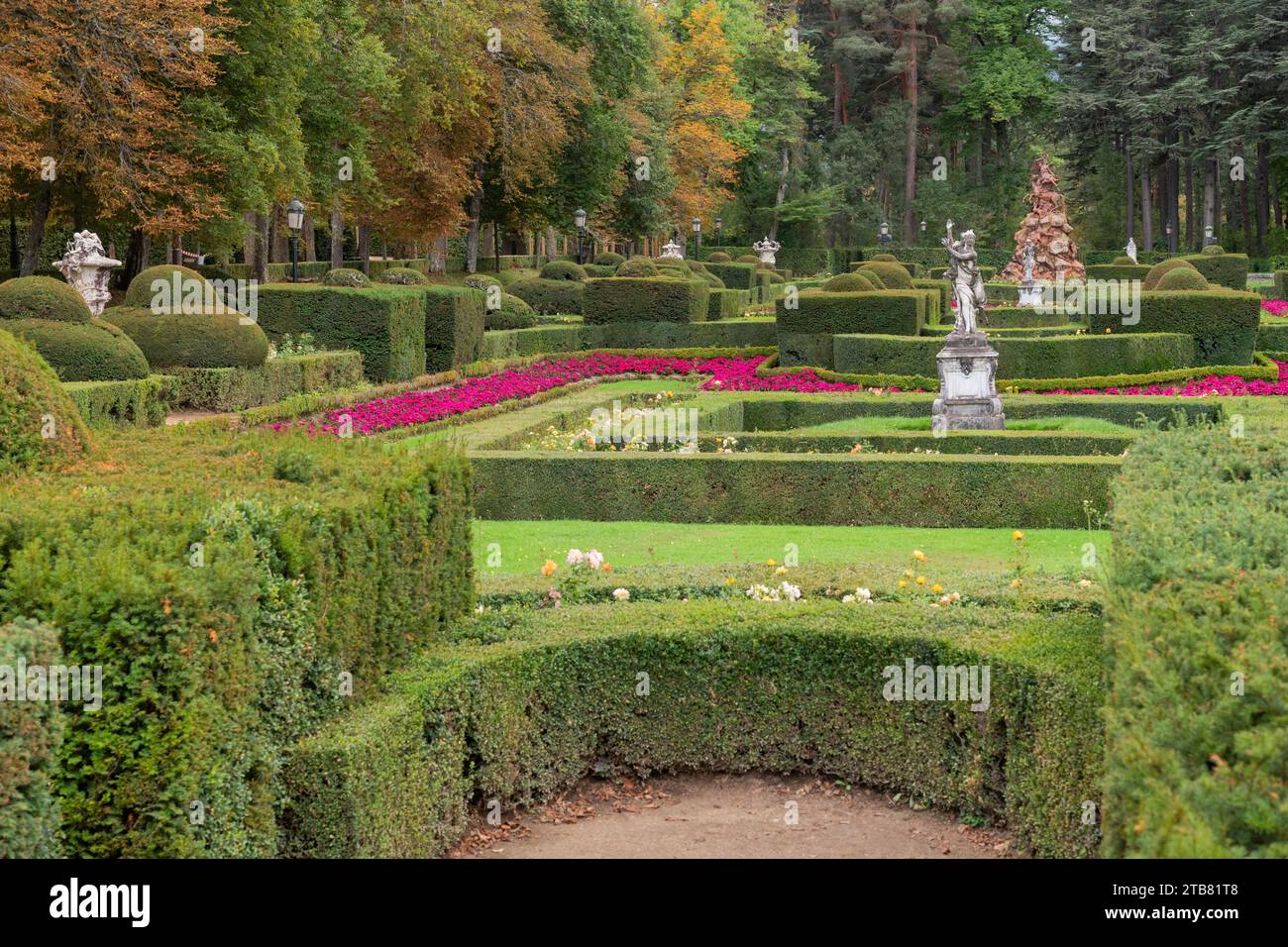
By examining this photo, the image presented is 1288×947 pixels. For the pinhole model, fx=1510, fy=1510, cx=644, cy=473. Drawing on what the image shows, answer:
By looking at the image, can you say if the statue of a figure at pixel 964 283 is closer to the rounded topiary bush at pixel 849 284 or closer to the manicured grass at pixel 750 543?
the manicured grass at pixel 750 543

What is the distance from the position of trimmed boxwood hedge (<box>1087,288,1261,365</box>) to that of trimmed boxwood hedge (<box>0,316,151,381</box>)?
16.8 m

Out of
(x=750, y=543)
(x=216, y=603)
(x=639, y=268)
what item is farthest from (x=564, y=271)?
(x=216, y=603)

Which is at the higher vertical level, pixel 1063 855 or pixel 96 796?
pixel 96 796

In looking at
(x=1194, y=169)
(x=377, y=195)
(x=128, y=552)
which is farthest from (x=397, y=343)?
(x=1194, y=169)

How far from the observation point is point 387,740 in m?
5.70

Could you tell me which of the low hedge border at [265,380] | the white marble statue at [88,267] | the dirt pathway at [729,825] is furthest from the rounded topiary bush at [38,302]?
the dirt pathway at [729,825]

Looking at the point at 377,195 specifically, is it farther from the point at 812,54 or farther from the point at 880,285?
the point at 812,54

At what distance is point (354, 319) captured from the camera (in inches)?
941

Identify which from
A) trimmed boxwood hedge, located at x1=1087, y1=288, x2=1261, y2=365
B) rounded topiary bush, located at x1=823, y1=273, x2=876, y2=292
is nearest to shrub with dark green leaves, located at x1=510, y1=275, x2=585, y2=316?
rounded topiary bush, located at x1=823, y1=273, x2=876, y2=292

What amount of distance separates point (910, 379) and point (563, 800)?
57.3 feet

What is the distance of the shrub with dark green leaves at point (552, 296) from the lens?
39844 mm

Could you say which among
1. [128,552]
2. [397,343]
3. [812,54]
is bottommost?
[128,552]

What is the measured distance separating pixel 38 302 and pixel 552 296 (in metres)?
22.5

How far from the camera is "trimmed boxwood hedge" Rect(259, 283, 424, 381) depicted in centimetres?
2388
